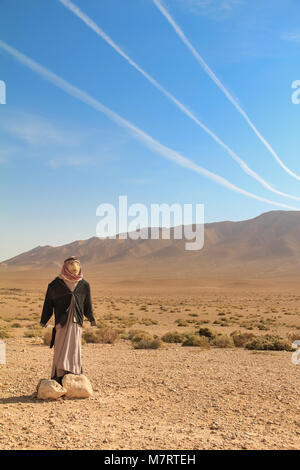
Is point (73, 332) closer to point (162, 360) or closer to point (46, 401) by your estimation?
point (46, 401)

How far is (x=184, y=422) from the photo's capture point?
757 centimetres

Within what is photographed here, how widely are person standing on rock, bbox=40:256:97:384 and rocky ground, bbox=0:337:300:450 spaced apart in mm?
680

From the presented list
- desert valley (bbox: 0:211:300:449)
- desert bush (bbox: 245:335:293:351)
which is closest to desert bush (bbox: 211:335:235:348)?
desert valley (bbox: 0:211:300:449)

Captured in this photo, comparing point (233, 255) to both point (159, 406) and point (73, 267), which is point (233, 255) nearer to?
point (73, 267)

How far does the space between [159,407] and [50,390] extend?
2.14 meters

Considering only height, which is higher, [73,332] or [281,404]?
[73,332]

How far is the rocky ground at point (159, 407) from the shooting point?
6.60 m

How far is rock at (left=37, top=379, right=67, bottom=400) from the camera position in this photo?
8.67 metres

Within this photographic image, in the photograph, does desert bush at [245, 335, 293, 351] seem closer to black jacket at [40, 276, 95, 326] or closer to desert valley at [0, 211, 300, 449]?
desert valley at [0, 211, 300, 449]

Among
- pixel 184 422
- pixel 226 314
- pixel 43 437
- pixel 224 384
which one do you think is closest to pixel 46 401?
pixel 43 437

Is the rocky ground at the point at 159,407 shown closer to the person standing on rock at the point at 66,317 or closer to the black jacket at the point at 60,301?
the person standing on rock at the point at 66,317

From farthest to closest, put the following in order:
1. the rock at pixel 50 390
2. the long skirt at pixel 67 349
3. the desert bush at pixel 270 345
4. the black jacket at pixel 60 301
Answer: the desert bush at pixel 270 345 < the black jacket at pixel 60 301 < the long skirt at pixel 67 349 < the rock at pixel 50 390

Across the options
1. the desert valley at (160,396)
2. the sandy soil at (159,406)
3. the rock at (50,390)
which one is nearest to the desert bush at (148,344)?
the desert valley at (160,396)

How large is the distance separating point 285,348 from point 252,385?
24.2ft
